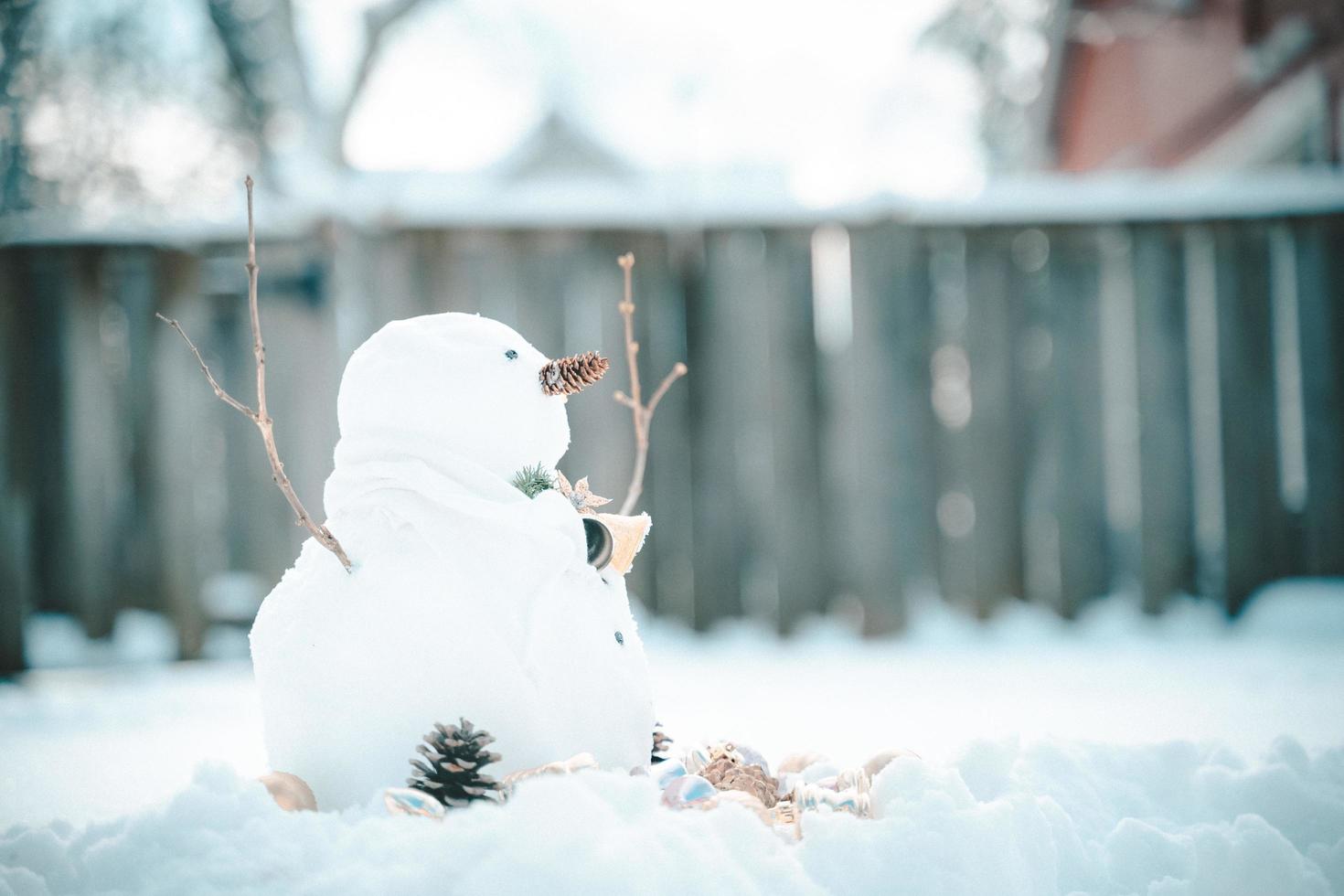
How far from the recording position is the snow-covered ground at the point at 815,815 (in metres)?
1.13

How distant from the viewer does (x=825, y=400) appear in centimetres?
377

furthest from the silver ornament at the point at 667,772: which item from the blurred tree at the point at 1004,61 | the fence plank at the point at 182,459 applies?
the blurred tree at the point at 1004,61

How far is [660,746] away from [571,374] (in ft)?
1.89

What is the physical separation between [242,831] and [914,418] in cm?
291

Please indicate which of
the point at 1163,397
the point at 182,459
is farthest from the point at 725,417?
the point at 182,459

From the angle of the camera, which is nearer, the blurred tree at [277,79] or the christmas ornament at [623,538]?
the christmas ornament at [623,538]

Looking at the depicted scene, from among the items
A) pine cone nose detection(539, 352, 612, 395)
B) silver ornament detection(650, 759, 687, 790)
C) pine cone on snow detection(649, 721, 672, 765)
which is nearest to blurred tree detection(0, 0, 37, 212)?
pine cone nose detection(539, 352, 612, 395)

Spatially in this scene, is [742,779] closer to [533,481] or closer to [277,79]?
[533,481]

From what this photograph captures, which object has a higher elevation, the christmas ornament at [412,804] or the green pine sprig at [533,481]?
the green pine sprig at [533,481]

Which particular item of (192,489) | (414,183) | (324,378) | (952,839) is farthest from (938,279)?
(952,839)

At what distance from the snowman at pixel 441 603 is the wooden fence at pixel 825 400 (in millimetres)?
2120

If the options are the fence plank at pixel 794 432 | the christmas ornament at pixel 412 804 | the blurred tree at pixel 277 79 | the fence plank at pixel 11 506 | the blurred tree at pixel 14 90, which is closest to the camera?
the christmas ornament at pixel 412 804

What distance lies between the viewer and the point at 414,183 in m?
3.62

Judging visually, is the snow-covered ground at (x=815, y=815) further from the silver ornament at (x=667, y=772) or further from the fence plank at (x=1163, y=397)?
the fence plank at (x=1163, y=397)
